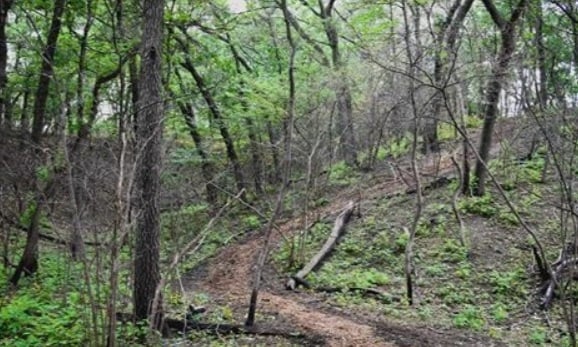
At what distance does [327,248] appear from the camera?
1161 centimetres

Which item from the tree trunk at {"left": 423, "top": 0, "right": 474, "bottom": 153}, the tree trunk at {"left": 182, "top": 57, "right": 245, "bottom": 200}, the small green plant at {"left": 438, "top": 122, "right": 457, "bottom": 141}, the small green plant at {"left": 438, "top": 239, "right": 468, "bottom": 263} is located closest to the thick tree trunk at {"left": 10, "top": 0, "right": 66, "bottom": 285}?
the tree trunk at {"left": 182, "top": 57, "right": 245, "bottom": 200}

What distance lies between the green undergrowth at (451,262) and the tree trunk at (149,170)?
11.1 ft

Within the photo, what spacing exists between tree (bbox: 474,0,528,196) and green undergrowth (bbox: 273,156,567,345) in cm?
64

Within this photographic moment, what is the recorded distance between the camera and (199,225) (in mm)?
13320

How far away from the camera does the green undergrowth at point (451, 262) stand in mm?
8086

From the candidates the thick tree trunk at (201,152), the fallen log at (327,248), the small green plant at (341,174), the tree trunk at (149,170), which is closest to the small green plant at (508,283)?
the fallen log at (327,248)

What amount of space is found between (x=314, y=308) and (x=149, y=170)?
11.6 feet

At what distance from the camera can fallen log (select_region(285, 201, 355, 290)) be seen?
10.0 meters

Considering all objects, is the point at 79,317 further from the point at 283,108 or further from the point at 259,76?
the point at 259,76

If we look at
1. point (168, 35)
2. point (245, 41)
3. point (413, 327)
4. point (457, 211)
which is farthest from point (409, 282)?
point (245, 41)

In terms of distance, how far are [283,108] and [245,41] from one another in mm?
4089

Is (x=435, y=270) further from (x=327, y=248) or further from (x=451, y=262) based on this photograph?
(x=327, y=248)

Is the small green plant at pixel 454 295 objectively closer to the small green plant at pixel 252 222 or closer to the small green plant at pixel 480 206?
the small green plant at pixel 480 206

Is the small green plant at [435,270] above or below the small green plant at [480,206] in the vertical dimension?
below
